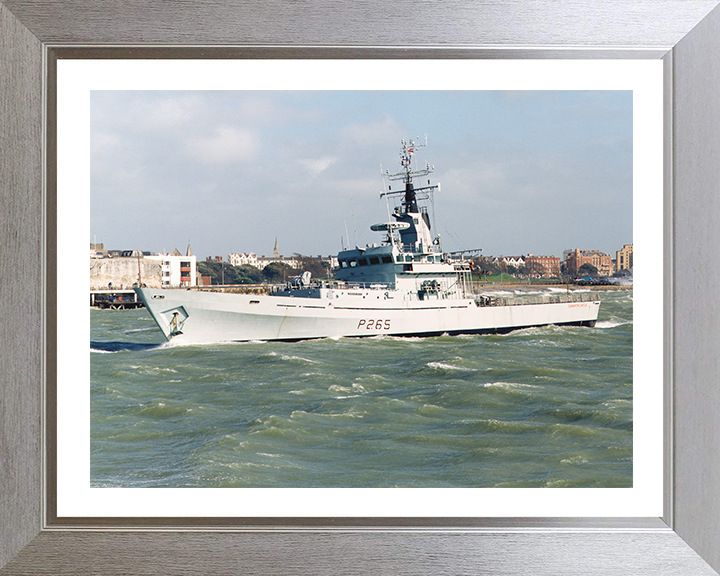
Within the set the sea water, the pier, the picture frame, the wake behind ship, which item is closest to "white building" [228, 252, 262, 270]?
the wake behind ship

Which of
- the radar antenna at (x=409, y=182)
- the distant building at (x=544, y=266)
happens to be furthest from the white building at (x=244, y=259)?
the distant building at (x=544, y=266)

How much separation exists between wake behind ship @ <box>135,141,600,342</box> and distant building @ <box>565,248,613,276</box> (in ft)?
2.78

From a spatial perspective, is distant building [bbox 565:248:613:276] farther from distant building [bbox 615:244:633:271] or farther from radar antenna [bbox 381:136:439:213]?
distant building [bbox 615:244:633:271]

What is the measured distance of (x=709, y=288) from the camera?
1.24 meters

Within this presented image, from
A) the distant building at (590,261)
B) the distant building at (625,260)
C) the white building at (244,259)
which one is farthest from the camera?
the white building at (244,259)

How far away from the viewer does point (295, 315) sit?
7895 mm

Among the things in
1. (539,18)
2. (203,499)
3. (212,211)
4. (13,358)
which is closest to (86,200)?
(13,358)

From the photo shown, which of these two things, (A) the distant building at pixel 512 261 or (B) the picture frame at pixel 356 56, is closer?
(B) the picture frame at pixel 356 56

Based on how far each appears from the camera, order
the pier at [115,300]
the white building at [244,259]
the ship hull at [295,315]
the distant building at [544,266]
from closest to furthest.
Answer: the ship hull at [295,315] < the distant building at [544,266] < the white building at [244,259] < the pier at [115,300]

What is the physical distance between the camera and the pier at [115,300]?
14384 millimetres

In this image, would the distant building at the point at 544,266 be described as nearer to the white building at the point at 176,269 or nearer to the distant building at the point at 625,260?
the distant building at the point at 625,260

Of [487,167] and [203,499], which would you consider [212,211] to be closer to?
[487,167]

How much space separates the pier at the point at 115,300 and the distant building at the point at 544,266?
31.4ft

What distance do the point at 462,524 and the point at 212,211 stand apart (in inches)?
726
